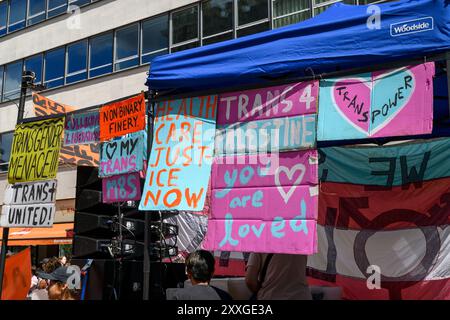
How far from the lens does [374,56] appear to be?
4.07m

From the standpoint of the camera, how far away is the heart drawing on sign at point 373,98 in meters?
4.03

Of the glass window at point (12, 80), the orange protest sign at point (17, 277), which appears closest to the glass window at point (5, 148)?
the glass window at point (12, 80)

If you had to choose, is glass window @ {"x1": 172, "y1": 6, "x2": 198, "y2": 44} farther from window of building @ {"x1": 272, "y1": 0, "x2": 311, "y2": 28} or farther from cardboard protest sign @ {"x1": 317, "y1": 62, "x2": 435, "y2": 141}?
cardboard protest sign @ {"x1": 317, "y1": 62, "x2": 435, "y2": 141}

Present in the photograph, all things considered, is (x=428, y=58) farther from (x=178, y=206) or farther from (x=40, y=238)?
(x=40, y=238)

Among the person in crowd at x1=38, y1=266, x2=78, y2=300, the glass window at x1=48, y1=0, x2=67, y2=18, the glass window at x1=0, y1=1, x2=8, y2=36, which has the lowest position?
the person in crowd at x1=38, y1=266, x2=78, y2=300

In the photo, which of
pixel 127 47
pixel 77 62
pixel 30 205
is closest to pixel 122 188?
pixel 30 205

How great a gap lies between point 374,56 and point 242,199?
66.0 inches

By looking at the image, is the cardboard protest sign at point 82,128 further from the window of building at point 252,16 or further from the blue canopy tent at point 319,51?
the window of building at point 252,16

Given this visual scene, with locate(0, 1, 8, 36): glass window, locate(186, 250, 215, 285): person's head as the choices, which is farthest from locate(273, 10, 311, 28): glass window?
locate(0, 1, 8, 36): glass window

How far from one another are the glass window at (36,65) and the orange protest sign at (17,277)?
16545mm

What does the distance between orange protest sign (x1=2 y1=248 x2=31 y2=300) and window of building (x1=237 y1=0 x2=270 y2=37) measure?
1145 centimetres

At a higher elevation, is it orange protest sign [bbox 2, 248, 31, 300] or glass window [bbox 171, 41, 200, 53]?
Answer: glass window [bbox 171, 41, 200, 53]

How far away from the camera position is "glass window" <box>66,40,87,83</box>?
787 inches

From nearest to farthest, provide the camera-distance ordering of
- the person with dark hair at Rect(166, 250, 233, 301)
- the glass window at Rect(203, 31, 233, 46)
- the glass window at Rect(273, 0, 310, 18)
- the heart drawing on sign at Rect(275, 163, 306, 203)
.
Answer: the person with dark hair at Rect(166, 250, 233, 301) → the heart drawing on sign at Rect(275, 163, 306, 203) → the glass window at Rect(273, 0, 310, 18) → the glass window at Rect(203, 31, 233, 46)
